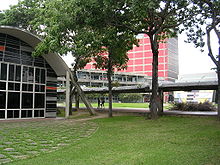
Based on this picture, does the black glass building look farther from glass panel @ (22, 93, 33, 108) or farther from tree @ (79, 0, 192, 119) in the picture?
tree @ (79, 0, 192, 119)

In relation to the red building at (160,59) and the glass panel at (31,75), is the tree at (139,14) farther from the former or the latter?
the red building at (160,59)

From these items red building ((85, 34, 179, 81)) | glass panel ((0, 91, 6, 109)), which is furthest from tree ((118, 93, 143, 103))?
glass panel ((0, 91, 6, 109))

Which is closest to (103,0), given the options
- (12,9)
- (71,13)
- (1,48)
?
(71,13)

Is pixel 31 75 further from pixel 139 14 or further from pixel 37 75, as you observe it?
pixel 139 14

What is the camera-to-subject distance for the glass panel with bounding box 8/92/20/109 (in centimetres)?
1772

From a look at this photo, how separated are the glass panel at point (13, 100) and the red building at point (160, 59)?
7062 cm

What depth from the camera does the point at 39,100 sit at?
19781 millimetres

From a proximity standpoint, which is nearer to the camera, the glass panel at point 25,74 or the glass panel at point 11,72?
the glass panel at point 11,72

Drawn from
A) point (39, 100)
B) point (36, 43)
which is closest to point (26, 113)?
point (39, 100)

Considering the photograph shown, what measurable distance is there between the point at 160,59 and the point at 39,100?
238ft

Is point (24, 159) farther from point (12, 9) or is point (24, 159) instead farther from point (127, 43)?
point (12, 9)

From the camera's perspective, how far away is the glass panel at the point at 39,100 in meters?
19.5

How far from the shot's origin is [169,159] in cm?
595

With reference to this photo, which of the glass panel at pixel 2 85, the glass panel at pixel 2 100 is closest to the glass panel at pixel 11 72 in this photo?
the glass panel at pixel 2 85
